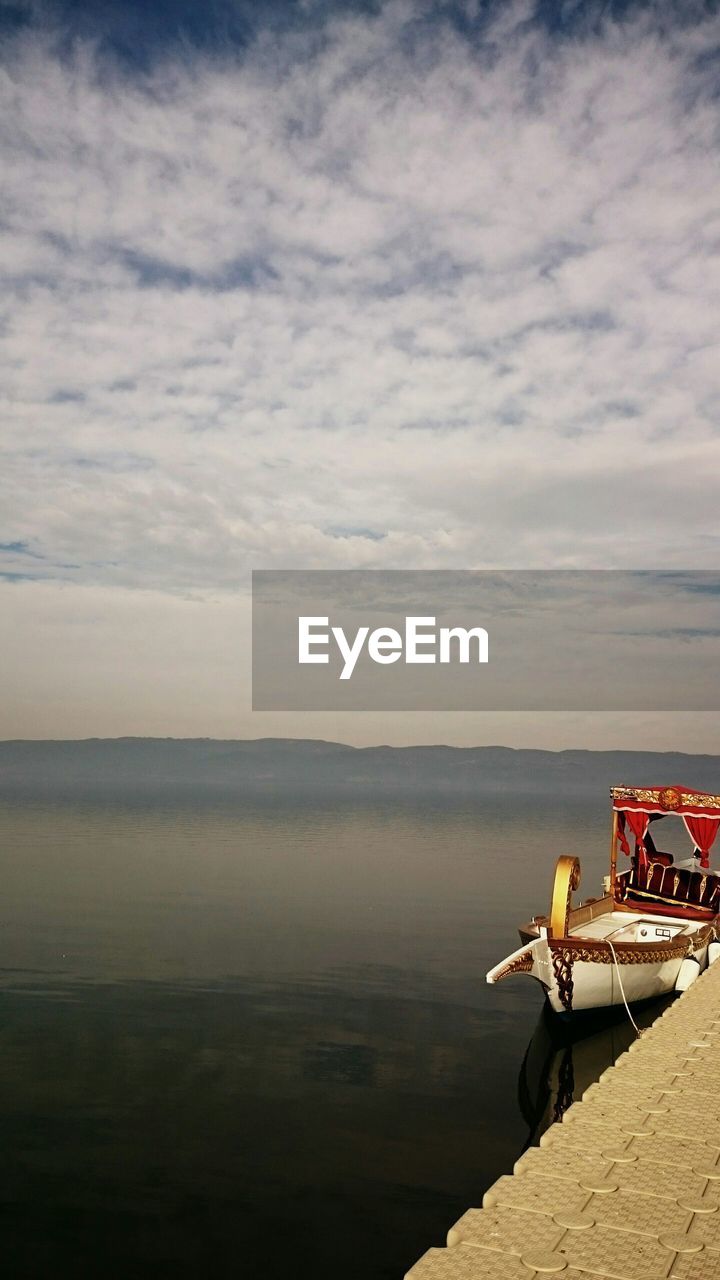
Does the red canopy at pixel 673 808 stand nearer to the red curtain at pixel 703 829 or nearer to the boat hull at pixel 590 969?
the red curtain at pixel 703 829

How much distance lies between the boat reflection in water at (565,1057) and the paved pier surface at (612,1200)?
261 inches

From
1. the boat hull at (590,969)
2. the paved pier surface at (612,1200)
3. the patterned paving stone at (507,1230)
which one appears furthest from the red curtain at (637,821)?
the patterned paving stone at (507,1230)

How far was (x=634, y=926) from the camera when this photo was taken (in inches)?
1047

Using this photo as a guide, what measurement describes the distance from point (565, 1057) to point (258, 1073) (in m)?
7.79

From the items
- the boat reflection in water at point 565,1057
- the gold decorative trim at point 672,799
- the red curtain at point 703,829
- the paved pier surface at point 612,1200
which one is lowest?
the boat reflection in water at point 565,1057

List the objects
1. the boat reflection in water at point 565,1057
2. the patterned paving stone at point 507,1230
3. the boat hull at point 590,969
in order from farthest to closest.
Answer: the boat hull at point 590,969 < the boat reflection in water at point 565,1057 < the patterned paving stone at point 507,1230

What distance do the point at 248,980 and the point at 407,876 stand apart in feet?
88.8

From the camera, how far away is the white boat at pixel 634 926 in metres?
21.7

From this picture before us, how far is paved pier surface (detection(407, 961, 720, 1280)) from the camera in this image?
6.76 meters

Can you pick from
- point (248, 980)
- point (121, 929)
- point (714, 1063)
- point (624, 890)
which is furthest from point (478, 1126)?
point (121, 929)

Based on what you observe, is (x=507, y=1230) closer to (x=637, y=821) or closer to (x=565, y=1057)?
(x=565, y=1057)

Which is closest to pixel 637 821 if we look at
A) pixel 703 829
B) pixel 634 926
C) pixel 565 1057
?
pixel 703 829

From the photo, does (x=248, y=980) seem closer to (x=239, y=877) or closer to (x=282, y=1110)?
(x=282, y=1110)

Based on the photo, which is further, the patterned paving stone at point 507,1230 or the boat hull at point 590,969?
the boat hull at point 590,969
